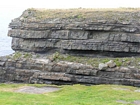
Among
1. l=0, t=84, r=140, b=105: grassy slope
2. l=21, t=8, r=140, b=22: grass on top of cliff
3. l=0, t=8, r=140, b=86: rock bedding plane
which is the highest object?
l=21, t=8, r=140, b=22: grass on top of cliff

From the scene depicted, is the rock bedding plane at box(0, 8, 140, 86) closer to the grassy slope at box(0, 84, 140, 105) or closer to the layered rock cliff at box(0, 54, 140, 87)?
the layered rock cliff at box(0, 54, 140, 87)

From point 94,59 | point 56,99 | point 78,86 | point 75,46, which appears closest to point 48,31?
point 75,46

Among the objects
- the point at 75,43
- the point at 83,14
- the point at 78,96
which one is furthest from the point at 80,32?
the point at 78,96

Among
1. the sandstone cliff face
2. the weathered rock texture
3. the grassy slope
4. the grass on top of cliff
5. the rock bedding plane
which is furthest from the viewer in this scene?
the grass on top of cliff

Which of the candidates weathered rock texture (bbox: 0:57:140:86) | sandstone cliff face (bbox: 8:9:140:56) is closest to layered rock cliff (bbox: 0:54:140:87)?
weathered rock texture (bbox: 0:57:140:86)

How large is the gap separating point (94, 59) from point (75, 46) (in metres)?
2.83

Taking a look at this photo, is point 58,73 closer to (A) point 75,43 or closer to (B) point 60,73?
(B) point 60,73

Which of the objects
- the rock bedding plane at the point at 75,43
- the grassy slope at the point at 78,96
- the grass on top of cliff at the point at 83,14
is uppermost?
the grass on top of cliff at the point at 83,14

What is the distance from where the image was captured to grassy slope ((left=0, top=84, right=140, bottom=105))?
26.7 meters

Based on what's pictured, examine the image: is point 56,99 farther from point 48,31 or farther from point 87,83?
point 48,31

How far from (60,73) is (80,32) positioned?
522 cm

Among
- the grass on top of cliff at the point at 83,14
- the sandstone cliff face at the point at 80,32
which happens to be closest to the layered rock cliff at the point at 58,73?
the sandstone cliff face at the point at 80,32

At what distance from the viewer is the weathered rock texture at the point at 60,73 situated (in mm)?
38219

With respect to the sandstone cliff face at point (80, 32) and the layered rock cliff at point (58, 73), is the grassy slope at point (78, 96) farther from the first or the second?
the sandstone cliff face at point (80, 32)
